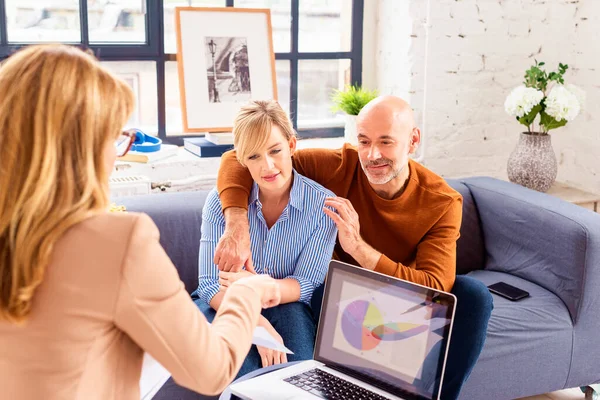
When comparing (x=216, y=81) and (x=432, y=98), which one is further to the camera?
(x=432, y=98)

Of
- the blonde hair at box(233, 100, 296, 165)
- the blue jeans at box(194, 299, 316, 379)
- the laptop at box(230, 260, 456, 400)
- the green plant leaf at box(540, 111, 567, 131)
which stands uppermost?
the blonde hair at box(233, 100, 296, 165)

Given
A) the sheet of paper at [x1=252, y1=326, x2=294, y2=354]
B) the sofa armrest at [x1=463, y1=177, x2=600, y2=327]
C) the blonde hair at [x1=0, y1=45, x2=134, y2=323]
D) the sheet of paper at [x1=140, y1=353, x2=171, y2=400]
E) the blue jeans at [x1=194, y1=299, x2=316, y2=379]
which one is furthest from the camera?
the sofa armrest at [x1=463, y1=177, x2=600, y2=327]

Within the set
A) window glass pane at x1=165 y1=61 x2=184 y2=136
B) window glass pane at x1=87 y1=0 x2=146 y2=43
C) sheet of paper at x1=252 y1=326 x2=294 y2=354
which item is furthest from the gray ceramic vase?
sheet of paper at x1=252 y1=326 x2=294 y2=354

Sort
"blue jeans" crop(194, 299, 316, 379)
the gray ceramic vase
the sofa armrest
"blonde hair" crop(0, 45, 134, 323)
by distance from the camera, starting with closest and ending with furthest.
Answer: "blonde hair" crop(0, 45, 134, 323) → "blue jeans" crop(194, 299, 316, 379) → the sofa armrest → the gray ceramic vase

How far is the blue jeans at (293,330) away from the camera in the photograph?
2084mm

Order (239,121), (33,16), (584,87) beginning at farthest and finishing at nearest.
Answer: (584,87)
(33,16)
(239,121)

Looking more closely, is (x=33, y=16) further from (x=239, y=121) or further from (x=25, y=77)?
(x=25, y=77)

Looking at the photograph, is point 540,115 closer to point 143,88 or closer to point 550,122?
point 550,122

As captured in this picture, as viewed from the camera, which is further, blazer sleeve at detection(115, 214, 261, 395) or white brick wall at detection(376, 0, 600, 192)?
white brick wall at detection(376, 0, 600, 192)

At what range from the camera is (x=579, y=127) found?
3701 mm

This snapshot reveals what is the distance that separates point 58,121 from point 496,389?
79.0 inches

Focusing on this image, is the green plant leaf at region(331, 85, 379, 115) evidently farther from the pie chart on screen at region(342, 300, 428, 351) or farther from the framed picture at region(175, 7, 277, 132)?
the pie chart on screen at region(342, 300, 428, 351)

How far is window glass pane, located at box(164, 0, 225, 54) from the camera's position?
3.36m

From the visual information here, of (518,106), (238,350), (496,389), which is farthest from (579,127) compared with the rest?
(238,350)
